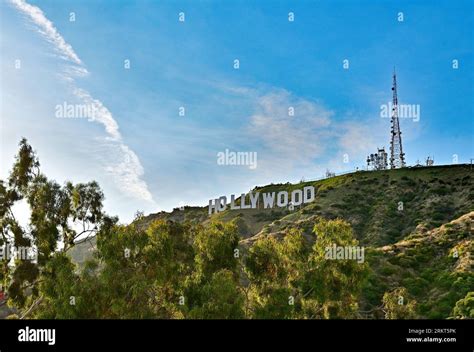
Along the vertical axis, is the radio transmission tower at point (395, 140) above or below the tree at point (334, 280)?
above

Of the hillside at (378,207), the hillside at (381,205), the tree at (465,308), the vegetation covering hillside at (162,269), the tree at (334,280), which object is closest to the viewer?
the vegetation covering hillside at (162,269)

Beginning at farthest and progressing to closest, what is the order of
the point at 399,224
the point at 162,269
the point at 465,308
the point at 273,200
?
the point at 273,200, the point at 399,224, the point at 465,308, the point at 162,269

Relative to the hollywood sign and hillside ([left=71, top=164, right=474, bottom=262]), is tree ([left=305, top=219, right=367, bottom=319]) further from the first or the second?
the hollywood sign

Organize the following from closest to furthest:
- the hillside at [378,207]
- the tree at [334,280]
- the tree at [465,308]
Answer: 1. the tree at [334,280]
2. the tree at [465,308]
3. the hillside at [378,207]

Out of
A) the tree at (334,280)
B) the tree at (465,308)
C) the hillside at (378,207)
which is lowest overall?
the tree at (465,308)

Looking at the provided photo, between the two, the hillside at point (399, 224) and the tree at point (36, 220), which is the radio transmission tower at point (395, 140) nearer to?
the hillside at point (399, 224)

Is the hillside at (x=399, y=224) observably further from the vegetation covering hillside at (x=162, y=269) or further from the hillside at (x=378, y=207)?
the vegetation covering hillside at (x=162, y=269)

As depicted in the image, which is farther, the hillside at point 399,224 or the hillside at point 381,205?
the hillside at point 381,205

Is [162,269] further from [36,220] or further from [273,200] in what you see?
[273,200]

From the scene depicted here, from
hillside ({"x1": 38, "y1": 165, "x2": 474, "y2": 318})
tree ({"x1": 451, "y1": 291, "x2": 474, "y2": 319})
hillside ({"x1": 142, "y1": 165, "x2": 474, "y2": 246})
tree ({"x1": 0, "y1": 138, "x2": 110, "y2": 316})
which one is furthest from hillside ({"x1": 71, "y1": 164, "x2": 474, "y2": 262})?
tree ({"x1": 0, "y1": 138, "x2": 110, "y2": 316})

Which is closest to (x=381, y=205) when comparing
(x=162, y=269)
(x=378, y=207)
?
(x=378, y=207)

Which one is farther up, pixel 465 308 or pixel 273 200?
pixel 273 200

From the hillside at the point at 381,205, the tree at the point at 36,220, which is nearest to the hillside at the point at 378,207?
the hillside at the point at 381,205
